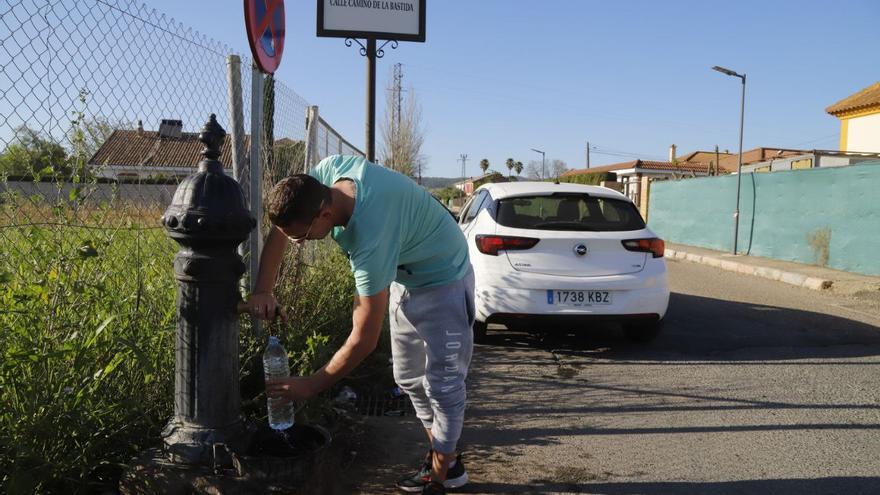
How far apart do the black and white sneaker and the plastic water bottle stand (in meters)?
0.74

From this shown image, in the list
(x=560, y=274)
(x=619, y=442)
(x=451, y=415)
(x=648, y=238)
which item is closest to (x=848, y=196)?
(x=648, y=238)

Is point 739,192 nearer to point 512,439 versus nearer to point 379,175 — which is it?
point 512,439

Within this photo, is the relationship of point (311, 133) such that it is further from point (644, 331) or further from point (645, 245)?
point (644, 331)

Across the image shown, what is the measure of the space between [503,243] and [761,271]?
8880mm

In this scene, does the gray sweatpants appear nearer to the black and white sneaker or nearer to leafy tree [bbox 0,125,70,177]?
the black and white sneaker

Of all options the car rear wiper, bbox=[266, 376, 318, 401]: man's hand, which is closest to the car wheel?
the car rear wiper

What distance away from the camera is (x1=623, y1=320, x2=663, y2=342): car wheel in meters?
5.91

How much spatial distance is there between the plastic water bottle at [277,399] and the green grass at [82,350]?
0.39 meters

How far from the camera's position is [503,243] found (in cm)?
552

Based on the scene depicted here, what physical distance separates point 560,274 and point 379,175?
10.7ft

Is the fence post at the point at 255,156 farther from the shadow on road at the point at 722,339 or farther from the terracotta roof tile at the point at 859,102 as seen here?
the terracotta roof tile at the point at 859,102

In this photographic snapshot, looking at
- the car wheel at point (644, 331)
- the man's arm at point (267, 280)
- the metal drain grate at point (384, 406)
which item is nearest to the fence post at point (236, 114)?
the man's arm at point (267, 280)

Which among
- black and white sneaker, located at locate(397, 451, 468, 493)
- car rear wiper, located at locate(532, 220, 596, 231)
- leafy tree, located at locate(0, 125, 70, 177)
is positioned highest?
leafy tree, located at locate(0, 125, 70, 177)

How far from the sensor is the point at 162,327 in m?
2.99
